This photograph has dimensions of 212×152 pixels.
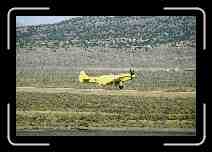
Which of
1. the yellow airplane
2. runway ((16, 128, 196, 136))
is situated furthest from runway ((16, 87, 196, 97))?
runway ((16, 128, 196, 136))

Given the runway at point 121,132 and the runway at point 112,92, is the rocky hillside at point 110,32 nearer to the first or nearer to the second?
the runway at point 112,92

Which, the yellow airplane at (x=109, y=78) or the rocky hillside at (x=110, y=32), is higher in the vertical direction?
the rocky hillside at (x=110, y=32)

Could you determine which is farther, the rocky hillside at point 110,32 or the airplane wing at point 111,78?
the airplane wing at point 111,78

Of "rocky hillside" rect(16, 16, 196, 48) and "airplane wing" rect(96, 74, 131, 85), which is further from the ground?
"rocky hillside" rect(16, 16, 196, 48)

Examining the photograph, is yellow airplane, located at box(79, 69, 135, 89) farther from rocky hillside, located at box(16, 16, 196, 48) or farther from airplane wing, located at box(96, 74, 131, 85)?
rocky hillside, located at box(16, 16, 196, 48)

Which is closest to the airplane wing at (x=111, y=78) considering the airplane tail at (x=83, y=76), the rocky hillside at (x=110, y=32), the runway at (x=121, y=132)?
the airplane tail at (x=83, y=76)
